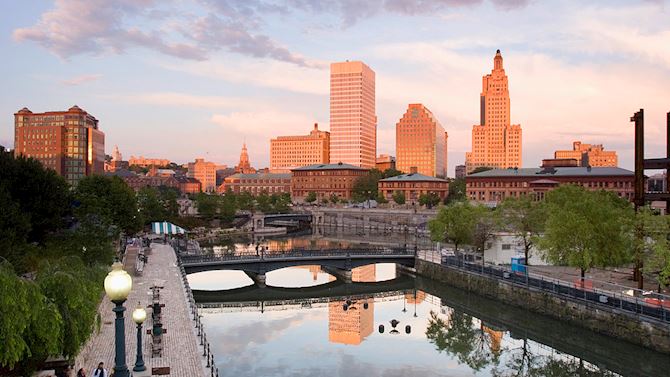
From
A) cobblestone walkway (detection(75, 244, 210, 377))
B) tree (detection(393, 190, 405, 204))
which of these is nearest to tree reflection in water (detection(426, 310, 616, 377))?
cobblestone walkway (detection(75, 244, 210, 377))

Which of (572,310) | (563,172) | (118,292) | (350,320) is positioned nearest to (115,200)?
(350,320)

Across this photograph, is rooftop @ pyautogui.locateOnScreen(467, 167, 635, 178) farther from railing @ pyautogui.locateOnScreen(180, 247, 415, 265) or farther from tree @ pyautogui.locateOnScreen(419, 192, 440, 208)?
railing @ pyautogui.locateOnScreen(180, 247, 415, 265)

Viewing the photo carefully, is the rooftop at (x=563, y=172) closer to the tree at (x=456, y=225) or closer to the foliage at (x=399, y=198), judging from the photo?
the foliage at (x=399, y=198)

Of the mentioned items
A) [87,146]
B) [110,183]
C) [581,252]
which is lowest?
[581,252]

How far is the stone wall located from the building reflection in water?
32.9 feet

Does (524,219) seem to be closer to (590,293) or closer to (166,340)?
(590,293)

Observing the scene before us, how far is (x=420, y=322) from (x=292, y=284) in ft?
74.1

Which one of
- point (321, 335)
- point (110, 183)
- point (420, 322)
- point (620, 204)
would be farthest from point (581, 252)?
point (110, 183)

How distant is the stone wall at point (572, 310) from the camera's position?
3791 centimetres

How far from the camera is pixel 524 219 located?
6291cm

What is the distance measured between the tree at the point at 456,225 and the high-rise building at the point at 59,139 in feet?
466

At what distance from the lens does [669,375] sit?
115ft

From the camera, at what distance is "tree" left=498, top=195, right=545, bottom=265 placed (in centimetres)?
6267

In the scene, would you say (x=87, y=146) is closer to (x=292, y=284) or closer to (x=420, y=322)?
(x=292, y=284)
